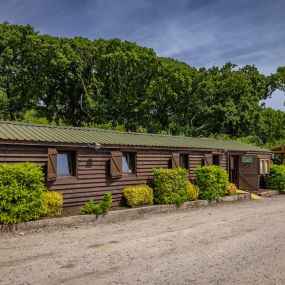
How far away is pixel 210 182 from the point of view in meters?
19.7

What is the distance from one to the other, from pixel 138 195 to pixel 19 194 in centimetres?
615

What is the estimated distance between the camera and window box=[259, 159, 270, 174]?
25.4 m

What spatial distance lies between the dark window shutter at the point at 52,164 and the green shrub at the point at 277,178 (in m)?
17.9

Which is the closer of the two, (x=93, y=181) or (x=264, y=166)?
(x=93, y=181)

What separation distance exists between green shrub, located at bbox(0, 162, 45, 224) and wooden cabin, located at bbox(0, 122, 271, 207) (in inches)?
56.3

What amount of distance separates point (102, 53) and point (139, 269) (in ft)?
110

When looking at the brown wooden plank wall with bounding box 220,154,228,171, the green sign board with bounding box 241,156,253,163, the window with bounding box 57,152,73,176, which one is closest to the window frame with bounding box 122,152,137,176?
the window with bounding box 57,152,73,176

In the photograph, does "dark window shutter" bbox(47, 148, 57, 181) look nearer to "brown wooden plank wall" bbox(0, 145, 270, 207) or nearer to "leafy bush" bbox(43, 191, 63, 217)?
"brown wooden plank wall" bbox(0, 145, 270, 207)

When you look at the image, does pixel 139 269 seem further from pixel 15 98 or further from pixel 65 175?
pixel 15 98

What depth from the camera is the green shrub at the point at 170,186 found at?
56.8 feet

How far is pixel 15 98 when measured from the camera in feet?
121

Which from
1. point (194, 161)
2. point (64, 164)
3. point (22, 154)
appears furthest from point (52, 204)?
point (194, 161)

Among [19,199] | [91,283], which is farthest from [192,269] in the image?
[19,199]

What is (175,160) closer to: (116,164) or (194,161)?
(194,161)
